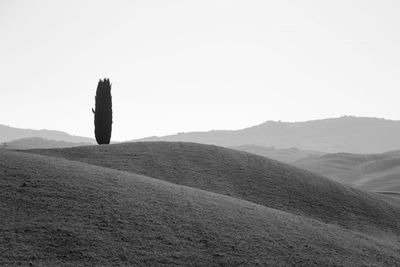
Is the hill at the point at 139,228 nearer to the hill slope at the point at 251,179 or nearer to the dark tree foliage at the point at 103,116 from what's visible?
the hill slope at the point at 251,179

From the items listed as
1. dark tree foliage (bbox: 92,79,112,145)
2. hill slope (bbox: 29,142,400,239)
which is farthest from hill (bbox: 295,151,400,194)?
dark tree foliage (bbox: 92,79,112,145)

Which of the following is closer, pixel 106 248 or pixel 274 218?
pixel 106 248

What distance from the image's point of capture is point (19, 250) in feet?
53.2

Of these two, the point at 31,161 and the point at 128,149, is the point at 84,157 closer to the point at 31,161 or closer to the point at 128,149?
the point at 128,149

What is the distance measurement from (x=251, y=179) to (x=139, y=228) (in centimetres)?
1887

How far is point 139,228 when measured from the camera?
19906 mm

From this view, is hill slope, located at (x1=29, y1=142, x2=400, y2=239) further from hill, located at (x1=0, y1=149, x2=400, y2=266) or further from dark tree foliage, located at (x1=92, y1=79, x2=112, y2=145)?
dark tree foliage, located at (x1=92, y1=79, x2=112, y2=145)

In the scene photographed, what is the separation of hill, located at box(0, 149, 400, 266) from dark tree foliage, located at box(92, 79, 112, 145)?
21.2 metres

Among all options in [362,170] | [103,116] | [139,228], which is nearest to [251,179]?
[139,228]

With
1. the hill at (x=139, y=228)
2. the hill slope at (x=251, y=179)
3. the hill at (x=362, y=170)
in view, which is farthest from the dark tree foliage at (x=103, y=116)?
the hill at (x=362, y=170)

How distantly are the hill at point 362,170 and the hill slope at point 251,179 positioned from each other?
45734mm

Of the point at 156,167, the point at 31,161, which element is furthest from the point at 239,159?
the point at 31,161

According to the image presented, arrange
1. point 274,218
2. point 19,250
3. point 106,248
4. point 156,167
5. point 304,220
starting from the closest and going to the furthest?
point 19,250
point 106,248
point 274,218
point 304,220
point 156,167

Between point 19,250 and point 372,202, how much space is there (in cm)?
3264
